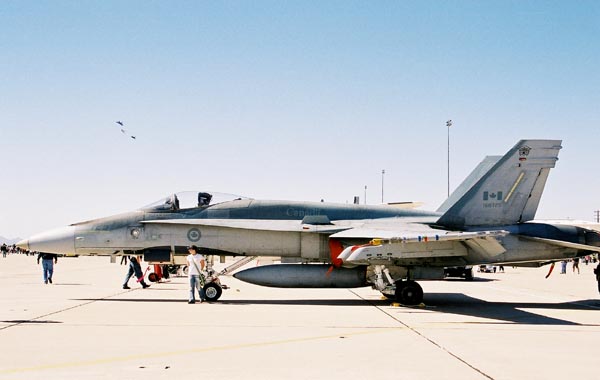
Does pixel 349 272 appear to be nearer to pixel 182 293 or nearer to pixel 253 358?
pixel 182 293

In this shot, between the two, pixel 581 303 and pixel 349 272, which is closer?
pixel 349 272

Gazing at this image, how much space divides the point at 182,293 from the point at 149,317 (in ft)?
24.1

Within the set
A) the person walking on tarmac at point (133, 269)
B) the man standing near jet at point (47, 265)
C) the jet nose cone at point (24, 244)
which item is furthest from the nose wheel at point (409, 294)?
the man standing near jet at point (47, 265)

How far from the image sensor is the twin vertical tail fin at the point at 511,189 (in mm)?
16281

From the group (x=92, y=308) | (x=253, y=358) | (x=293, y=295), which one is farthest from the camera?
(x=293, y=295)

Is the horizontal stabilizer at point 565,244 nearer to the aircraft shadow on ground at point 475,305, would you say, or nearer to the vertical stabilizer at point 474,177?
the aircraft shadow on ground at point 475,305

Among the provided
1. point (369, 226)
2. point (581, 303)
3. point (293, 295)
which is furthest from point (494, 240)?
point (293, 295)

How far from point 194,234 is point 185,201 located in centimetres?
105

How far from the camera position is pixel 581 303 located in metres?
17.4

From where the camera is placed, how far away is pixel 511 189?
16.4 metres

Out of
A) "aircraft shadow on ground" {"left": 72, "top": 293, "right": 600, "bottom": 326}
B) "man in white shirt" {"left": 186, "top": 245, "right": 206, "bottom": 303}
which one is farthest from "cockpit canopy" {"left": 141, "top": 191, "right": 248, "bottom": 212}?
"aircraft shadow on ground" {"left": 72, "top": 293, "right": 600, "bottom": 326}

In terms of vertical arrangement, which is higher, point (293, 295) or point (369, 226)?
point (369, 226)

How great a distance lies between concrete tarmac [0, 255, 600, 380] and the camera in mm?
7129

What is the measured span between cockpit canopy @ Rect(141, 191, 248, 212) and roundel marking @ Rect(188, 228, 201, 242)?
737mm
